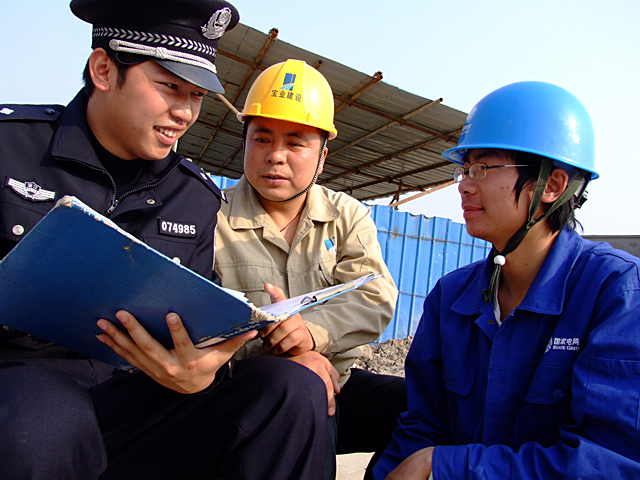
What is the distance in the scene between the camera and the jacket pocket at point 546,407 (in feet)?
4.97

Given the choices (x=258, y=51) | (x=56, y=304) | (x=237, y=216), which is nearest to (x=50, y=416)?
(x=56, y=304)

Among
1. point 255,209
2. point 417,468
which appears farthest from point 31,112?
point 417,468

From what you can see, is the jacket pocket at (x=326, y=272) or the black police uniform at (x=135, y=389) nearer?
the black police uniform at (x=135, y=389)

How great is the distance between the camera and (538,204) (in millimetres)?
1773

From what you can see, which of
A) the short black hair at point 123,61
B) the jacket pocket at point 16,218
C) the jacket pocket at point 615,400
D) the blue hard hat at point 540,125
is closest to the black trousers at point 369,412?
the jacket pocket at point 615,400

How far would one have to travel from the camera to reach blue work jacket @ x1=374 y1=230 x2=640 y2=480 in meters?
1.31

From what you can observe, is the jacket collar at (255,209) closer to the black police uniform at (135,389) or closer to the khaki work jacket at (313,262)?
the khaki work jacket at (313,262)

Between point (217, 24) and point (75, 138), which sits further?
point (217, 24)

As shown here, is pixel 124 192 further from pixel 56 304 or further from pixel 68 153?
pixel 56 304

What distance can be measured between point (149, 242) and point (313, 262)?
2.98 ft

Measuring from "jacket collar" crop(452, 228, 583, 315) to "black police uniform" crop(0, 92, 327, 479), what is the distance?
2.83 feet

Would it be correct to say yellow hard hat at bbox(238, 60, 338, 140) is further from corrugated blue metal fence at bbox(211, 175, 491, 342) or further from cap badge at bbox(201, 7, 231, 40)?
corrugated blue metal fence at bbox(211, 175, 491, 342)

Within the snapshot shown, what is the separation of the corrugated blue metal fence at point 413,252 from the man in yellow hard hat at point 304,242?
590 cm

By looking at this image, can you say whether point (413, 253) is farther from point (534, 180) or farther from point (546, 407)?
point (546, 407)
